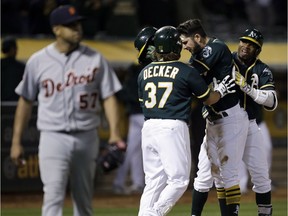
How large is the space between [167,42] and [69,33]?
91 centimetres

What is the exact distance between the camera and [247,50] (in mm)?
10484

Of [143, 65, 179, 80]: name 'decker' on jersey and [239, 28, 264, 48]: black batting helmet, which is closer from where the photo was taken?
[143, 65, 179, 80]: name 'decker' on jersey

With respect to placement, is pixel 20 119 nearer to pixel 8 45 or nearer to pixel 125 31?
pixel 8 45

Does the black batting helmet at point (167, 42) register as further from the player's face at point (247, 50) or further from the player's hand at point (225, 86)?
the player's face at point (247, 50)

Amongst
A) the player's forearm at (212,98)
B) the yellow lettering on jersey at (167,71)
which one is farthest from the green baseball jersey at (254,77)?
the yellow lettering on jersey at (167,71)

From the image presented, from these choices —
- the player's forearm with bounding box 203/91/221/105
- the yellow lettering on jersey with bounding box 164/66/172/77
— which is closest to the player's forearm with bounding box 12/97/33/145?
the yellow lettering on jersey with bounding box 164/66/172/77

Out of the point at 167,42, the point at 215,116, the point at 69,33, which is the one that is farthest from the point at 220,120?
the point at 69,33

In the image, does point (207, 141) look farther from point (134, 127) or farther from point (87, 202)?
point (134, 127)

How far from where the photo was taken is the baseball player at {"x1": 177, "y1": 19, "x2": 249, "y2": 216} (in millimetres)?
9984

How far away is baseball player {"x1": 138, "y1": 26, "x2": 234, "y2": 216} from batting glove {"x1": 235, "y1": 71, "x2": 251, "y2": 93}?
71 cm

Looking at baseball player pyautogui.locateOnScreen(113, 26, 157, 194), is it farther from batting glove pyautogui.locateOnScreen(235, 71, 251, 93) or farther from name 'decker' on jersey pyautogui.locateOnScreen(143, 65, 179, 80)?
name 'decker' on jersey pyautogui.locateOnScreen(143, 65, 179, 80)

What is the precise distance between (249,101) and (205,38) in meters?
0.95

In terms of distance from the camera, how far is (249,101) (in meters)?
10.6

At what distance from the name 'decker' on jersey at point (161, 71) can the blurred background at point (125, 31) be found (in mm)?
6137
